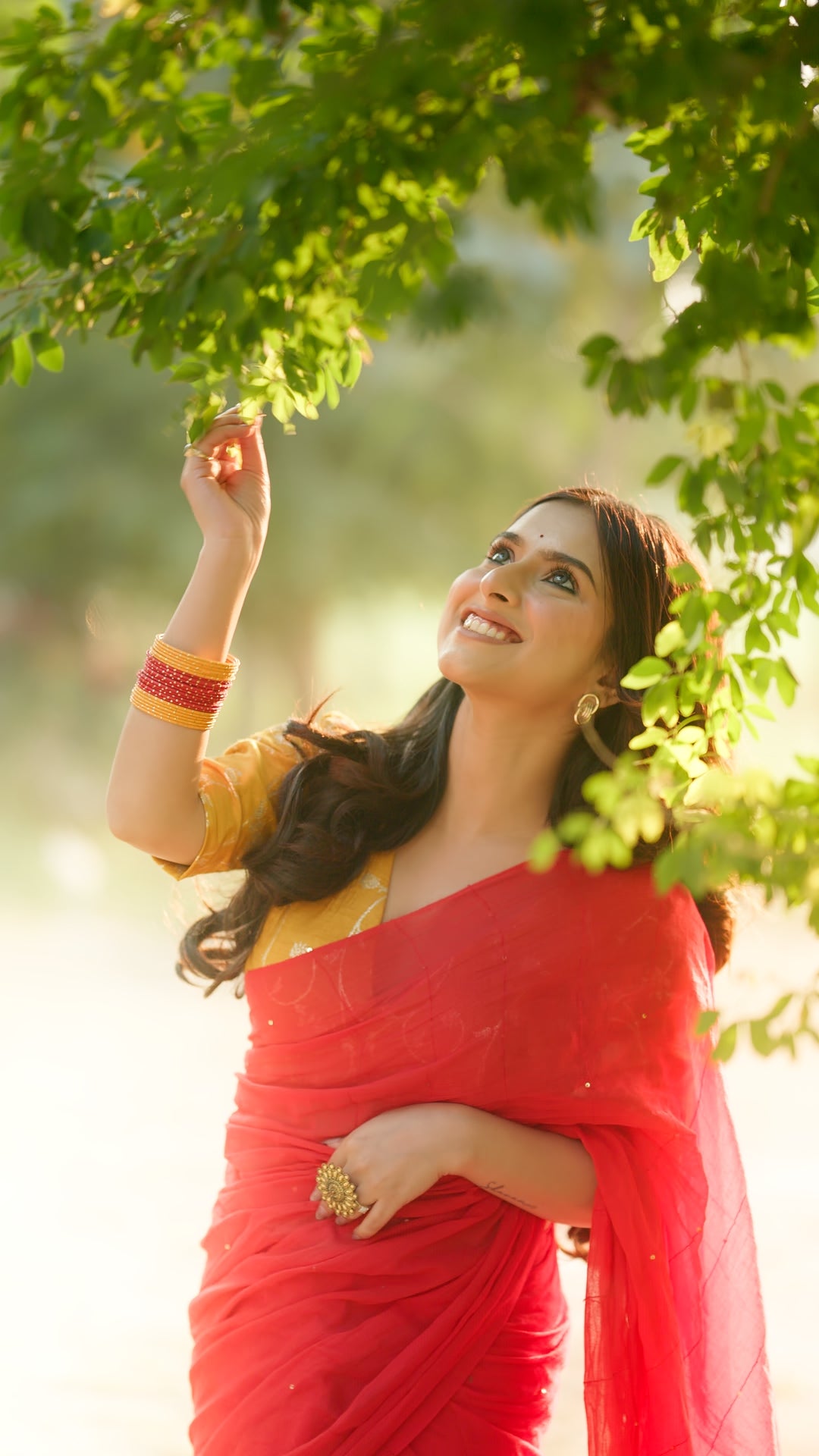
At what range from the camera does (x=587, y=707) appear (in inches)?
63.5

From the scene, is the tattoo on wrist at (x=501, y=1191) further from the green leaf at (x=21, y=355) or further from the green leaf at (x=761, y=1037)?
the green leaf at (x=21, y=355)

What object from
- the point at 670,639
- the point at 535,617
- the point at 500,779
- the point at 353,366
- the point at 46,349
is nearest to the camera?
the point at 670,639

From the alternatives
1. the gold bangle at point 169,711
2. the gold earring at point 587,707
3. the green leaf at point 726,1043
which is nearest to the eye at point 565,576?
the gold earring at point 587,707

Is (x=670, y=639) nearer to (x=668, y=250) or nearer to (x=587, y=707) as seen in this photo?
(x=668, y=250)

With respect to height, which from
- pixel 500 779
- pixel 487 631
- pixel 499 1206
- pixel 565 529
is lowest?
pixel 499 1206

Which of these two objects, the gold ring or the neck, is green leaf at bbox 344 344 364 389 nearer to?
the neck

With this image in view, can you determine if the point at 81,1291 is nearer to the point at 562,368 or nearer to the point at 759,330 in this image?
the point at 759,330

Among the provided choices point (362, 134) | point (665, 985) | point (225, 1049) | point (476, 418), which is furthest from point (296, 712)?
point (476, 418)

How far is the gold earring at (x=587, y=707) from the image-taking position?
161 cm

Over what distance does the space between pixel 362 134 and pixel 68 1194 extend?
3.73 m

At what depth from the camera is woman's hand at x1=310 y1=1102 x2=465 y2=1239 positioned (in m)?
1.44

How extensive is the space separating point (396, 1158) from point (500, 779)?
1.46 ft

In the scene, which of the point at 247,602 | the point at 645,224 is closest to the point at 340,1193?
the point at 645,224

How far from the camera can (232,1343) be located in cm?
148
